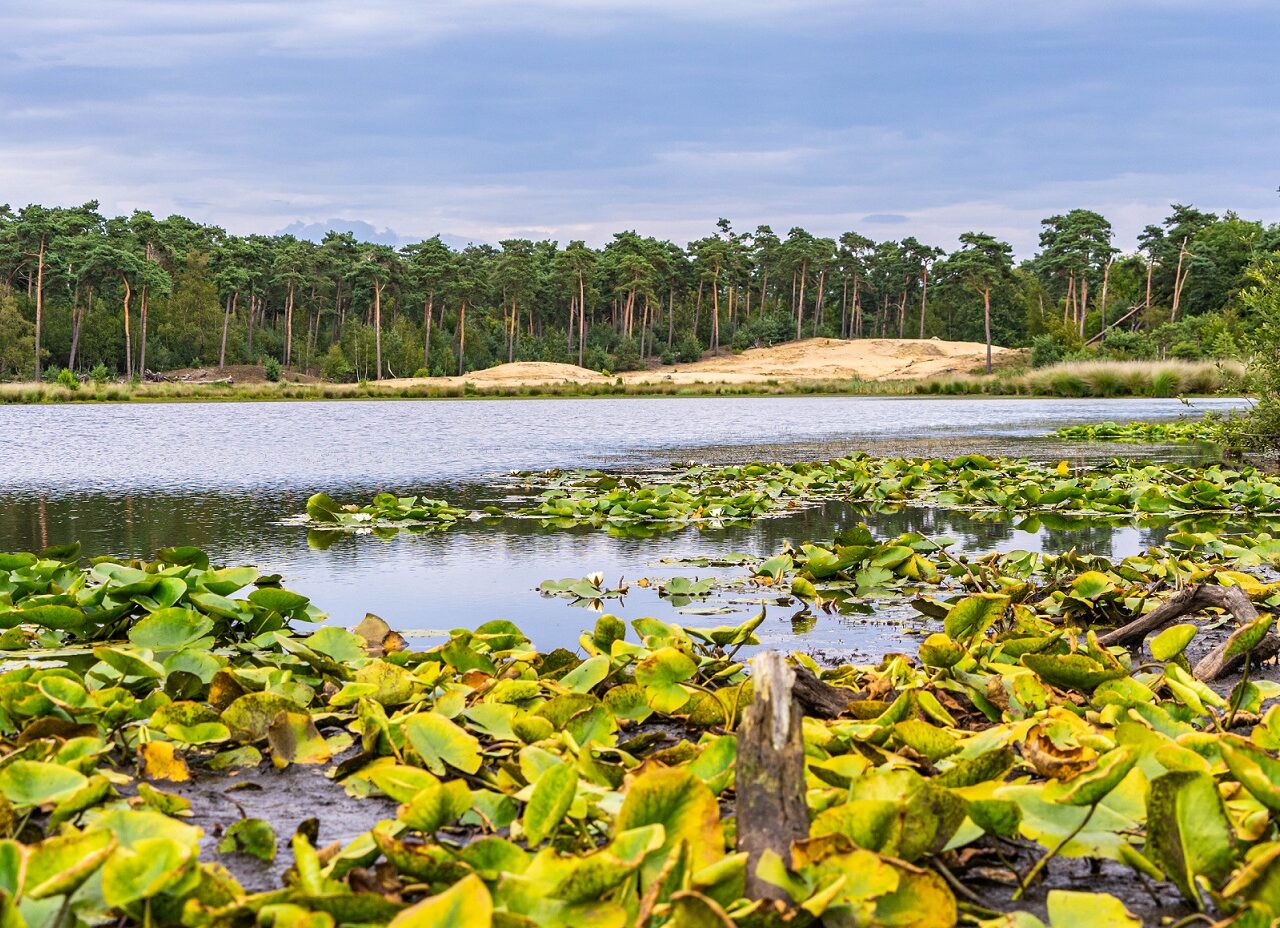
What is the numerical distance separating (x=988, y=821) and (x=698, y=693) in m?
1.22

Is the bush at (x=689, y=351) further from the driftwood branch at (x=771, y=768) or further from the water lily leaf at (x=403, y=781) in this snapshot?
the driftwood branch at (x=771, y=768)

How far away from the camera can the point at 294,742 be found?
2785 mm

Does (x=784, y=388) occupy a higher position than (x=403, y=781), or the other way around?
(x=403, y=781)

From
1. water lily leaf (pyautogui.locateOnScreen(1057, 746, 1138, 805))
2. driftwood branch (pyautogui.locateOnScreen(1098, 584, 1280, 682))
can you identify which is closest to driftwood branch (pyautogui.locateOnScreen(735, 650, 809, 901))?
water lily leaf (pyautogui.locateOnScreen(1057, 746, 1138, 805))

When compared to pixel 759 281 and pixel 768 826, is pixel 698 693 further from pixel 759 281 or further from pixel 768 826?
pixel 759 281

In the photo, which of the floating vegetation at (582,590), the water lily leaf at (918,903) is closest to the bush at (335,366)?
the floating vegetation at (582,590)

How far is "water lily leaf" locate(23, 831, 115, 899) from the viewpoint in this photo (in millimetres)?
1510

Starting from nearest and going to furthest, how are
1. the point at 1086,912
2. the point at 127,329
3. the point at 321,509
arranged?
the point at 1086,912 < the point at 321,509 < the point at 127,329

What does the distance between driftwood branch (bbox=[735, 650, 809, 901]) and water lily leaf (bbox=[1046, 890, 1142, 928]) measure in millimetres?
390

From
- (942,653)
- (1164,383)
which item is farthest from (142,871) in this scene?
(1164,383)

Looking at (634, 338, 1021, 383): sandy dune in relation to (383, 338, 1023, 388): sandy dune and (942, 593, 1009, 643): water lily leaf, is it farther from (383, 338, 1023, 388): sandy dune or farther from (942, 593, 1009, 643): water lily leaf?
(942, 593, 1009, 643): water lily leaf

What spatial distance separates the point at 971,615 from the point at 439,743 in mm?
1858

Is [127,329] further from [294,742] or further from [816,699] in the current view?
[816,699]

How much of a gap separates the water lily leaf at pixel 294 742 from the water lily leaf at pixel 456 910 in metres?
1.43
